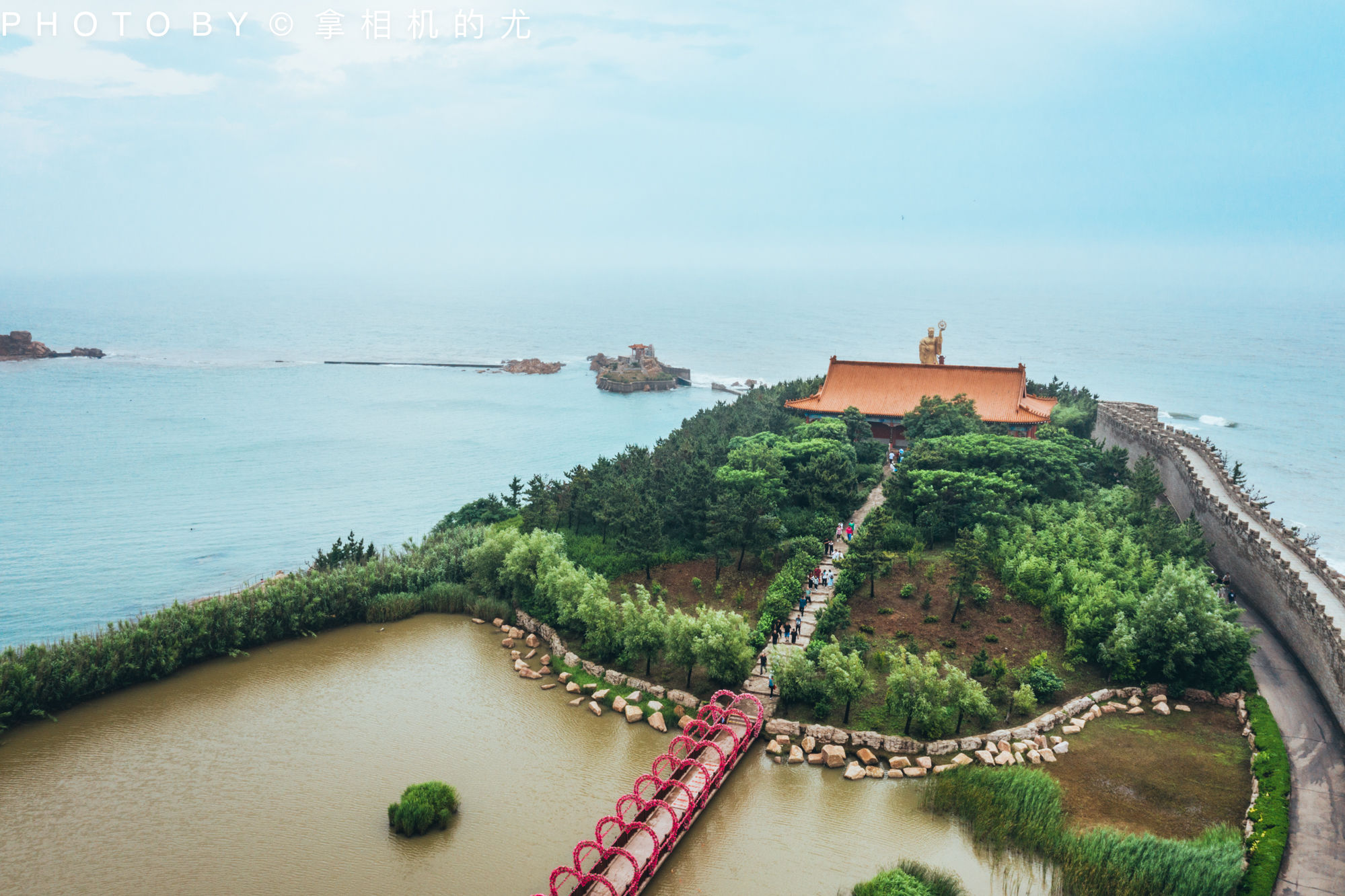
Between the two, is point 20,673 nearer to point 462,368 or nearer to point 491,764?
point 491,764

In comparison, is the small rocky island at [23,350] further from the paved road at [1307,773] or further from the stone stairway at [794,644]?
the paved road at [1307,773]

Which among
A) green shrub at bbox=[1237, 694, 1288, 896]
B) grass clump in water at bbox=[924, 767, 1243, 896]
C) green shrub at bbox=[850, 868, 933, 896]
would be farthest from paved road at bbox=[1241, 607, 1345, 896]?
green shrub at bbox=[850, 868, 933, 896]

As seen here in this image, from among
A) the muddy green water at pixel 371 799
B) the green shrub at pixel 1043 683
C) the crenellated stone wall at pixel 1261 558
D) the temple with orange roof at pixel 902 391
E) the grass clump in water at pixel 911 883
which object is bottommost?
the muddy green water at pixel 371 799

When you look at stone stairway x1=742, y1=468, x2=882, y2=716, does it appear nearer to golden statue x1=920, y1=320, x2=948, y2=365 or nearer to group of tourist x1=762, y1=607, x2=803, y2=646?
group of tourist x1=762, y1=607, x2=803, y2=646

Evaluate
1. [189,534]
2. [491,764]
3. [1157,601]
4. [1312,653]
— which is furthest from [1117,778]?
[189,534]

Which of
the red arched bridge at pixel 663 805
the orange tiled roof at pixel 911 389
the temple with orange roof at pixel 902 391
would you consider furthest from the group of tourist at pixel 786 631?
the orange tiled roof at pixel 911 389

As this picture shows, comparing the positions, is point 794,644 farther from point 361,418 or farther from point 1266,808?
point 361,418
